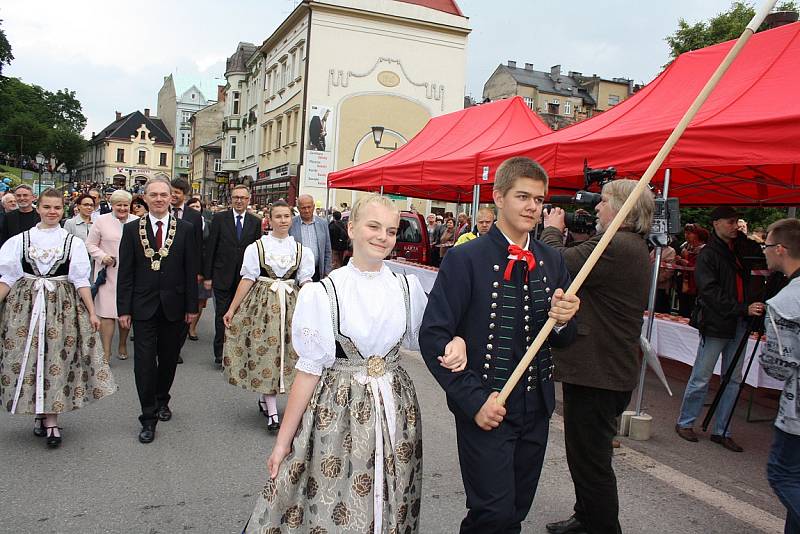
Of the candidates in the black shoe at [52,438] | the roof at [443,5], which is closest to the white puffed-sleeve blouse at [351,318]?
the black shoe at [52,438]

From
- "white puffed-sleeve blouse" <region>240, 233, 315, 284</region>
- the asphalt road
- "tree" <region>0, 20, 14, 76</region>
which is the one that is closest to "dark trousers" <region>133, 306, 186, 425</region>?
the asphalt road

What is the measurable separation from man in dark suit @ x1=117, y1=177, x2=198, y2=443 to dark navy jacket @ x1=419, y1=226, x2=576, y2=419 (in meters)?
3.18

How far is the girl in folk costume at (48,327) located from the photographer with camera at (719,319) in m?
4.82

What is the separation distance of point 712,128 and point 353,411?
172 inches

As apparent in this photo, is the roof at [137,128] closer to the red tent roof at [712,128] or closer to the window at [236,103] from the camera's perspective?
the window at [236,103]

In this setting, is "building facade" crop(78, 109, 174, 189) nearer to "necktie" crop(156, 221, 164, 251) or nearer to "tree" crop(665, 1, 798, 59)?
"tree" crop(665, 1, 798, 59)

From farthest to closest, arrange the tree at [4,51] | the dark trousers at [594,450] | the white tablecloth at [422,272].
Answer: the tree at [4,51]
the white tablecloth at [422,272]
the dark trousers at [594,450]

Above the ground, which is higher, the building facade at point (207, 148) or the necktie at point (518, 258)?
the building facade at point (207, 148)

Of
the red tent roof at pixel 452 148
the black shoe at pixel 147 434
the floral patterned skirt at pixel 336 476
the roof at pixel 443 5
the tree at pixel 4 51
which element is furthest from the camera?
the tree at pixel 4 51

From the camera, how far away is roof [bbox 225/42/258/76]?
48.7 m

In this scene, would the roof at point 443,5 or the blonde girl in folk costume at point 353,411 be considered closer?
the blonde girl in folk costume at point 353,411

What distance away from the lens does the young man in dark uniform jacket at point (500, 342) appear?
8.09ft

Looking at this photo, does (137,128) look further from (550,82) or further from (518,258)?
(518,258)

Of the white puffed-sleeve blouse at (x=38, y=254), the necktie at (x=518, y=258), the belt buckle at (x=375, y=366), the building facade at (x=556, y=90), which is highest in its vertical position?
the building facade at (x=556, y=90)
